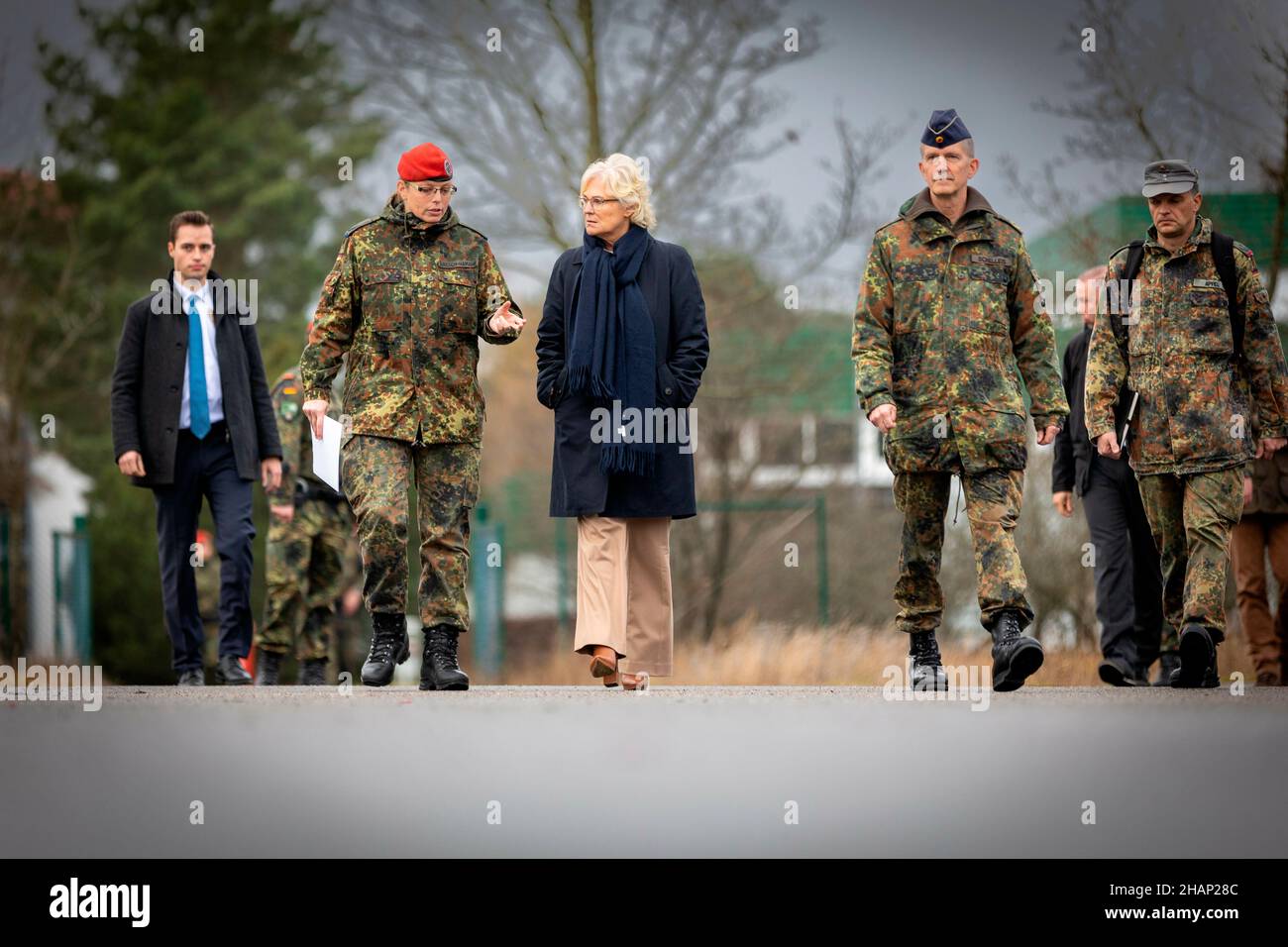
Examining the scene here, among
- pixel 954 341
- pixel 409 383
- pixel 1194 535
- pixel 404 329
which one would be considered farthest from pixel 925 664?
pixel 404 329

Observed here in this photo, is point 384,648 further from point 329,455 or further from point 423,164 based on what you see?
point 423,164

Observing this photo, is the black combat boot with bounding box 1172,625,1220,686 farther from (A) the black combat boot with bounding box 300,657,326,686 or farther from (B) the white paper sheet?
(A) the black combat boot with bounding box 300,657,326,686

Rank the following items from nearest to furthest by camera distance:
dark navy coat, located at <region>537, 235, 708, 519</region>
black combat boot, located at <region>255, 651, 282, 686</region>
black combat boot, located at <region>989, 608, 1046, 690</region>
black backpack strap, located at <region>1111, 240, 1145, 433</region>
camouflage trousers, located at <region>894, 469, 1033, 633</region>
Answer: black combat boot, located at <region>989, 608, 1046, 690</region>
camouflage trousers, located at <region>894, 469, 1033, 633</region>
dark navy coat, located at <region>537, 235, 708, 519</region>
black backpack strap, located at <region>1111, 240, 1145, 433</region>
black combat boot, located at <region>255, 651, 282, 686</region>

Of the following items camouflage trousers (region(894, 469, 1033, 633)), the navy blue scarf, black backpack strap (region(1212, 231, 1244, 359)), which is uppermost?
black backpack strap (region(1212, 231, 1244, 359))

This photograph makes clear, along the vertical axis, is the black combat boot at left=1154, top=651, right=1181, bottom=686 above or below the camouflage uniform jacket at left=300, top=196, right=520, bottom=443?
below

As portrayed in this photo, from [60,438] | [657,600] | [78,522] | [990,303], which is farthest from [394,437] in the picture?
[60,438]

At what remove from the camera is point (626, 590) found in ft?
24.5

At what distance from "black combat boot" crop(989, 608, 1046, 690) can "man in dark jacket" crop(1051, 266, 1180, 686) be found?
1.89 metres

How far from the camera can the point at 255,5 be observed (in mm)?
31734

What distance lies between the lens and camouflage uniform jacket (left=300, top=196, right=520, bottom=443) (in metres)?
7.47

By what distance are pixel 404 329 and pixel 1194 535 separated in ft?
11.4

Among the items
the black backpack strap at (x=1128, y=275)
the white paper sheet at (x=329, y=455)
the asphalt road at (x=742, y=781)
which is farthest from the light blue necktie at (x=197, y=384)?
the black backpack strap at (x=1128, y=275)

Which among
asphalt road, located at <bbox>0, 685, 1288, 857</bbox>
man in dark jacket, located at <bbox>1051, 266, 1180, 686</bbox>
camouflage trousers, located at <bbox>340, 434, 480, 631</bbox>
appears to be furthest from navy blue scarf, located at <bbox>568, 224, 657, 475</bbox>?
man in dark jacket, located at <bbox>1051, 266, 1180, 686</bbox>
